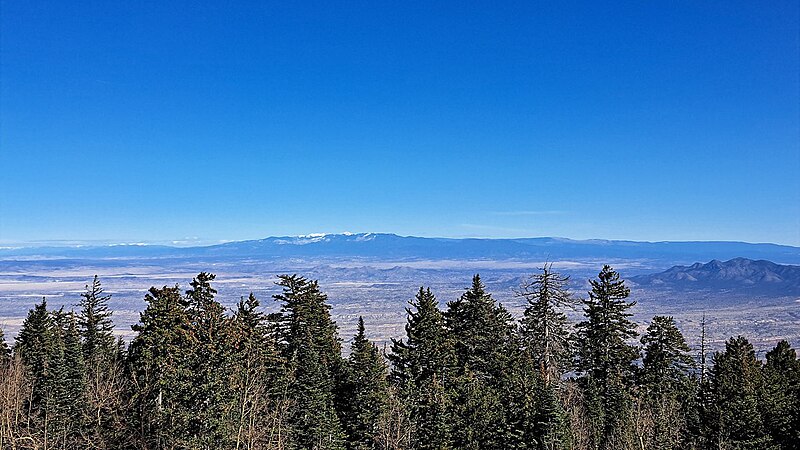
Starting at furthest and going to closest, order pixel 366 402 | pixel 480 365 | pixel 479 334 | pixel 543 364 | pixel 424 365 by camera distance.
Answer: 1. pixel 479 334
2. pixel 480 365
3. pixel 424 365
4. pixel 543 364
5. pixel 366 402

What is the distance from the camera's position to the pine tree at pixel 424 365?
34.2 metres

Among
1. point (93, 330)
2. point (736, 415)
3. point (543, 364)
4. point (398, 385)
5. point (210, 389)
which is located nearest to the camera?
point (210, 389)

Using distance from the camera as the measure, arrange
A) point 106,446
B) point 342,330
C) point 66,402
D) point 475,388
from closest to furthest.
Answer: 1. point 106,446
2. point 475,388
3. point 66,402
4. point 342,330

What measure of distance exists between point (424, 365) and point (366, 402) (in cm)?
420

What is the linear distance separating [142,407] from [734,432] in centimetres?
3153

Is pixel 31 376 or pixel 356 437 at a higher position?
pixel 31 376

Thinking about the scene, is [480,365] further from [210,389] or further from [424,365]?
[210,389]

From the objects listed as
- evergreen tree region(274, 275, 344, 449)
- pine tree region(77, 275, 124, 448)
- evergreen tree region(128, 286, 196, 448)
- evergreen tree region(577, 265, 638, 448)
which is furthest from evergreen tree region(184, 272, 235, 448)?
evergreen tree region(577, 265, 638, 448)

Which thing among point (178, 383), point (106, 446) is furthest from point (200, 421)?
point (106, 446)

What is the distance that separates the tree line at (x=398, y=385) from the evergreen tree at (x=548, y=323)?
4.8 inches

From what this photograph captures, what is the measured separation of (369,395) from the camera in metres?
36.5

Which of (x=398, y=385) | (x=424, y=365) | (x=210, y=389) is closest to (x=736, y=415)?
(x=424, y=365)

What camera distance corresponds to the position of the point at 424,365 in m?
38.1

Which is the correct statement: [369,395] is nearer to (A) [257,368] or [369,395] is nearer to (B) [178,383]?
(A) [257,368]
